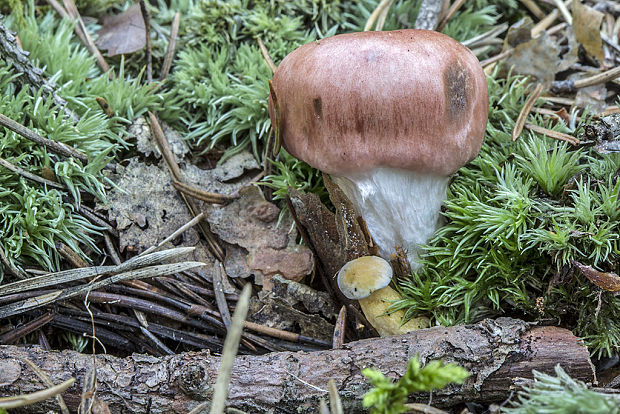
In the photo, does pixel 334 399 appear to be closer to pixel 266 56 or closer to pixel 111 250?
pixel 111 250

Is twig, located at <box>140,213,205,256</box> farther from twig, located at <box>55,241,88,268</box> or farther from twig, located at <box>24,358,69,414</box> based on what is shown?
twig, located at <box>24,358,69,414</box>

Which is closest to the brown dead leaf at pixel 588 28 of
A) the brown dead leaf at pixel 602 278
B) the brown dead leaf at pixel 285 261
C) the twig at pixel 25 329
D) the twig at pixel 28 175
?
the brown dead leaf at pixel 602 278

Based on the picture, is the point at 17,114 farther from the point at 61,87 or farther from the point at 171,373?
the point at 171,373

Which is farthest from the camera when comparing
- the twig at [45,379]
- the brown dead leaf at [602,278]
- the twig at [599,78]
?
the twig at [599,78]

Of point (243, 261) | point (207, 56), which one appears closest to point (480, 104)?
point (243, 261)

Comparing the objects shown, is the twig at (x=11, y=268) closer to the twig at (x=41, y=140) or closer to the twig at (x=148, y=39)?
the twig at (x=41, y=140)
